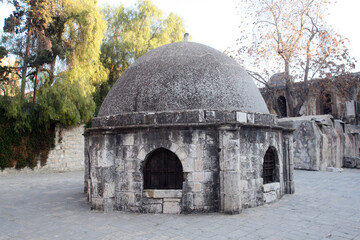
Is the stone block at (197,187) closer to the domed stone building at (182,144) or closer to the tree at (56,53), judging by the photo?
the domed stone building at (182,144)

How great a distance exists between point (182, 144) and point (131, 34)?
1853cm

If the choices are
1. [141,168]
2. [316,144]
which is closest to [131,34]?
→ [316,144]

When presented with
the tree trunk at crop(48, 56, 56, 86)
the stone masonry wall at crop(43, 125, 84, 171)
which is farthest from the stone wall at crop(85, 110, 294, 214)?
the tree trunk at crop(48, 56, 56, 86)

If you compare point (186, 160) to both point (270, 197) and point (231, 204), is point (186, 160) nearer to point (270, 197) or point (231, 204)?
point (231, 204)

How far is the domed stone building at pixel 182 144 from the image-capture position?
6.51 meters

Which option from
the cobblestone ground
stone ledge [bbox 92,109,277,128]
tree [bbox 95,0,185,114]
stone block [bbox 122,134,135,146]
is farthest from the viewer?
tree [bbox 95,0,185,114]

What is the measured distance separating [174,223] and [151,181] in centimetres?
138

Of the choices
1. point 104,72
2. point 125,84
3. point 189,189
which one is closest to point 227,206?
point 189,189

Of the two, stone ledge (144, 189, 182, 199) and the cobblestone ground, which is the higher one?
stone ledge (144, 189, 182, 199)

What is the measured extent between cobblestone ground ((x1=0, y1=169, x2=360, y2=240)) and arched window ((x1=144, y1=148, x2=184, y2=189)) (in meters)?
0.77

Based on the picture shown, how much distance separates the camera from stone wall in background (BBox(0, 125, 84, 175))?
1736 centimetres

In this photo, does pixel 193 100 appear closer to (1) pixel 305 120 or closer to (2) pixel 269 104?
(1) pixel 305 120

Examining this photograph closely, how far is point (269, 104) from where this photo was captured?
1156 inches

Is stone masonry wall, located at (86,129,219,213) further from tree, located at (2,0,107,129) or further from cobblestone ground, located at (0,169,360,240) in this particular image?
tree, located at (2,0,107,129)
